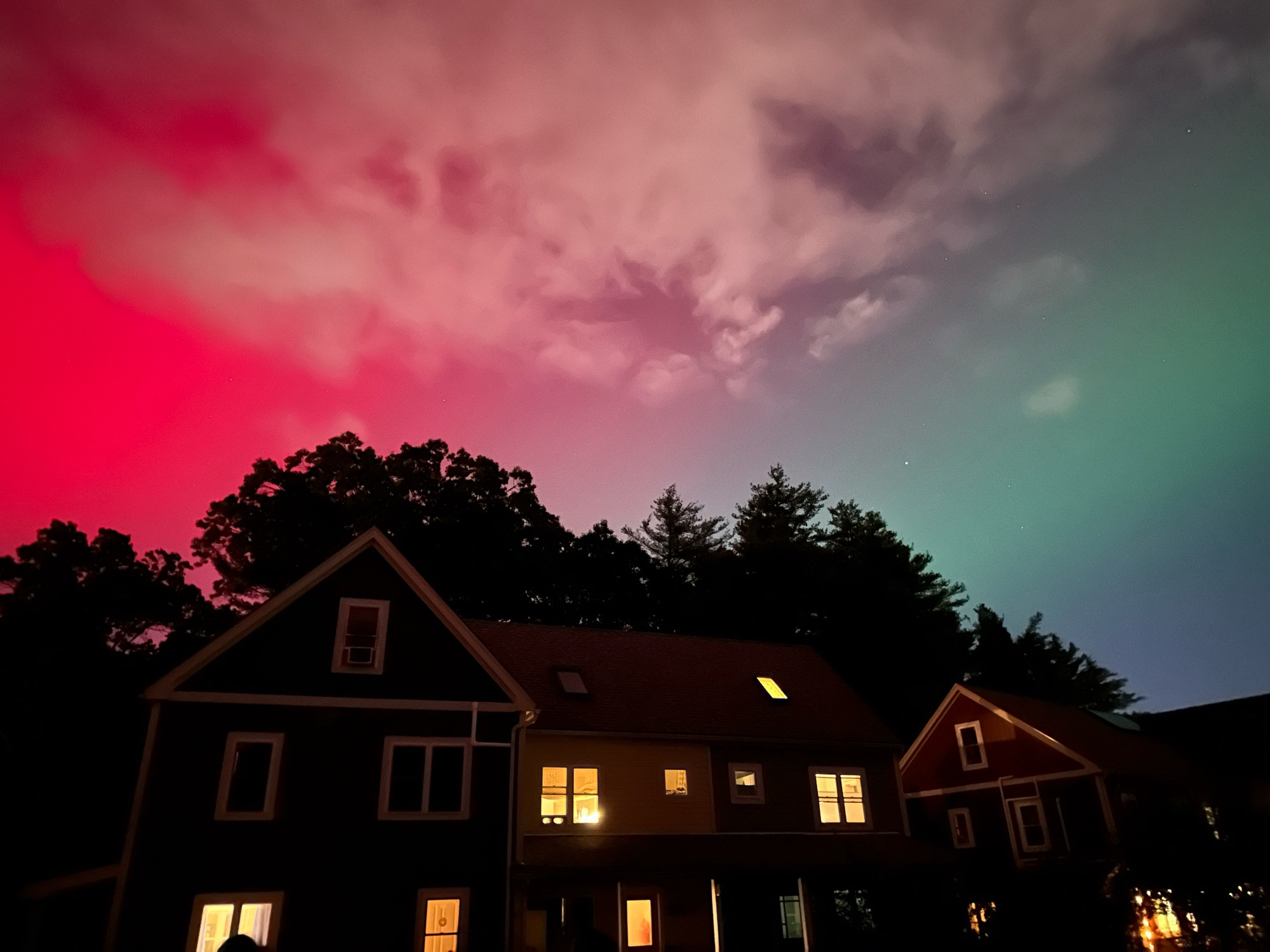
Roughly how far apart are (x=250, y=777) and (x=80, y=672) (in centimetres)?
2204

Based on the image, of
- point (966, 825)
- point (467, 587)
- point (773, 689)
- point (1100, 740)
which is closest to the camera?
point (773, 689)

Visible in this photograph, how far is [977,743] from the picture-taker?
107 ft

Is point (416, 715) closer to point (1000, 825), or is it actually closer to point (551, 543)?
point (1000, 825)

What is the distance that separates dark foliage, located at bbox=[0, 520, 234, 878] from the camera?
19281mm

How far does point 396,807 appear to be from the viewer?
1914 centimetres

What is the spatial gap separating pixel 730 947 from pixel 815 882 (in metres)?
3.05

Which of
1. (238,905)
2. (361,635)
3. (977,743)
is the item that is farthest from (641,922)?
(977,743)

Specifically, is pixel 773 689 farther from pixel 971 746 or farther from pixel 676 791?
pixel 971 746

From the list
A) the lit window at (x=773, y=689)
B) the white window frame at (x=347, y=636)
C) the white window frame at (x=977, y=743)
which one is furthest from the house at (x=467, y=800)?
the white window frame at (x=977, y=743)

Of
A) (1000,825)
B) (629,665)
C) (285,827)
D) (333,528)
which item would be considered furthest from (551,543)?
(285,827)

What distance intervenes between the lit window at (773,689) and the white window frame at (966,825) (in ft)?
33.1

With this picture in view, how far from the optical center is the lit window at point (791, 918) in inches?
948

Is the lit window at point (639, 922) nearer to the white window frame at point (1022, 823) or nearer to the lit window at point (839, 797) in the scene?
the lit window at point (839, 797)

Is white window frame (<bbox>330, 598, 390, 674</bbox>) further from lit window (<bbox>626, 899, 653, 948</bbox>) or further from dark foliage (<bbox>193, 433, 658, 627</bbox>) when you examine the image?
dark foliage (<bbox>193, 433, 658, 627</bbox>)
